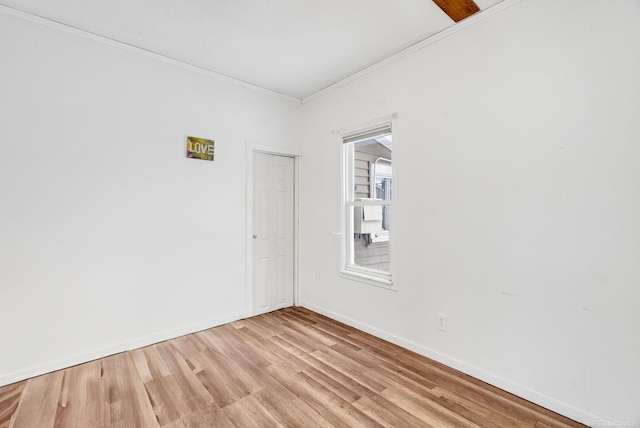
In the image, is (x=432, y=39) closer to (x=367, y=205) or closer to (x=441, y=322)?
(x=367, y=205)

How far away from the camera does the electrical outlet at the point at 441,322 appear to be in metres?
2.52

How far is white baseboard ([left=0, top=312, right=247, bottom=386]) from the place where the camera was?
2275mm

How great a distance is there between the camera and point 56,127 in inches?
95.3

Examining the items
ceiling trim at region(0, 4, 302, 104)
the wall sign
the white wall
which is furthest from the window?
the wall sign

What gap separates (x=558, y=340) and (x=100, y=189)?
12.2ft

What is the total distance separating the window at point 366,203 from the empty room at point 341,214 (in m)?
0.03

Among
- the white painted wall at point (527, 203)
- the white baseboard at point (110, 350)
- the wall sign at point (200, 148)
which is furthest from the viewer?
the wall sign at point (200, 148)

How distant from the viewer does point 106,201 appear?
104 inches

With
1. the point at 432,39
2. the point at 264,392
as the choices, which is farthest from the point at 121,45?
the point at 264,392

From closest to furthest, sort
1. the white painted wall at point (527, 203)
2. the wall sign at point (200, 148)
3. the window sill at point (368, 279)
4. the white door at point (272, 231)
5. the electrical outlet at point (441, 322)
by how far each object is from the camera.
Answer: the white painted wall at point (527, 203) → the electrical outlet at point (441, 322) → the window sill at point (368, 279) → the wall sign at point (200, 148) → the white door at point (272, 231)

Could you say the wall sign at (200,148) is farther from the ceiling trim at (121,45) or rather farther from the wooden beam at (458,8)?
the wooden beam at (458,8)

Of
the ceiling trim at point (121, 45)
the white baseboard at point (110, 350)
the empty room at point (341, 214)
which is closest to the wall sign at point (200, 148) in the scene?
the empty room at point (341, 214)

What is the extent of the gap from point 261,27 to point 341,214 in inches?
79.1

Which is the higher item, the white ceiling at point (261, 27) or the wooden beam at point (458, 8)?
the white ceiling at point (261, 27)
